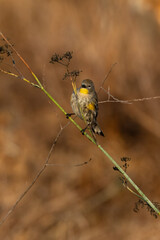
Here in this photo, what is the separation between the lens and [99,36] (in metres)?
5.95

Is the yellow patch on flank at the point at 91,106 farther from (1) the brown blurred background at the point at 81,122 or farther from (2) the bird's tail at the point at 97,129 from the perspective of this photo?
(1) the brown blurred background at the point at 81,122

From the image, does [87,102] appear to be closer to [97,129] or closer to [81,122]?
[97,129]

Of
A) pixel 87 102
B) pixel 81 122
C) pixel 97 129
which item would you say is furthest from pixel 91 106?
pixel 81 122

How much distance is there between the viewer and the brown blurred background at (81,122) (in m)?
6.02

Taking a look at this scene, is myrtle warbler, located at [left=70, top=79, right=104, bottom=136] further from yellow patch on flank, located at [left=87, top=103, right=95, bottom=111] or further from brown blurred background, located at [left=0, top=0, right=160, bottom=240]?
brown blurred background, located at [left=0, top=0, right=160, bottom=240]

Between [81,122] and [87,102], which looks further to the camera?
[81,122]

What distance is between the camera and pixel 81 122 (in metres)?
5.84

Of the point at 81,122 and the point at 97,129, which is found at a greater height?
the point at 81,122

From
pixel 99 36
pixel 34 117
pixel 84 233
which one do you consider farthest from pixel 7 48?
pixel 34 117

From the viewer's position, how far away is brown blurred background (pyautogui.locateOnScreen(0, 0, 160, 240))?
602cm

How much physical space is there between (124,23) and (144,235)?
303 cm

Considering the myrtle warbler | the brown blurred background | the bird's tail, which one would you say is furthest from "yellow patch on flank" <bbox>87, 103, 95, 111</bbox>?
the brown blurred background

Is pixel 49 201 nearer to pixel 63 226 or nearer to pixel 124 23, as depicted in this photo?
pixel 63 226

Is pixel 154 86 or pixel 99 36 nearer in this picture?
pixel 99 36
